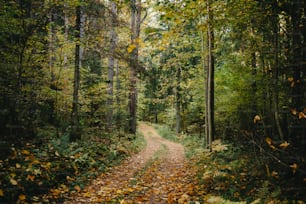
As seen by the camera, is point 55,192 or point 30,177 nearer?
point 30,177

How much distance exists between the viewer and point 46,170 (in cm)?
611

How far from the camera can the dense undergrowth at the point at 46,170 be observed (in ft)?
16.2

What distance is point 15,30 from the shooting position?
6918 mm

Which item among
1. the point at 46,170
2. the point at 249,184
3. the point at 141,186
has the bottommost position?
the point at 141,186

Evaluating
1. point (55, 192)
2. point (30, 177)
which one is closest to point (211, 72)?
point (55, 192)

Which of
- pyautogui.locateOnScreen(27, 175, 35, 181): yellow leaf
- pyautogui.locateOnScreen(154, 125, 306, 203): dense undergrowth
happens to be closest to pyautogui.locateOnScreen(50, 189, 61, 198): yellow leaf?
pyautogui.locateOnScreen(27, 175, 35, 181): yellow leaf

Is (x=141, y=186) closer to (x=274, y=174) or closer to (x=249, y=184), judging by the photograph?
(x=249, y=184)

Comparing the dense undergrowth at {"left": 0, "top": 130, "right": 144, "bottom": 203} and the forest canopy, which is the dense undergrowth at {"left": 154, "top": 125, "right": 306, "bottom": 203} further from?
the dense undergrowth at {"left": 0, "top": 130, "right": 144, "bottom": 203}

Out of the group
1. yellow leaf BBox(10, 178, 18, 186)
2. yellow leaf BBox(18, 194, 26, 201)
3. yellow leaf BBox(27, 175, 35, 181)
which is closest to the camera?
yellow leaf BBox(18, 194, 26, 201)

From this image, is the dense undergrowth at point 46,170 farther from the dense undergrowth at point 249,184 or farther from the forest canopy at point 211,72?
the dense undergrowth at point 249,184

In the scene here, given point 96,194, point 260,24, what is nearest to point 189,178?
point 96,194

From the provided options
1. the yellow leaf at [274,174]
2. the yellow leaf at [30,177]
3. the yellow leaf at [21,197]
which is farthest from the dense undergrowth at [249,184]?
the yellow leaf at [30,177]

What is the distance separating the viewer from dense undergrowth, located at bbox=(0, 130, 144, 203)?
16.2 ft

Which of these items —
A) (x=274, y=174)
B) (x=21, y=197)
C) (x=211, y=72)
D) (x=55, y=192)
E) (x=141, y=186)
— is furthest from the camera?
(x=211, y=72)
